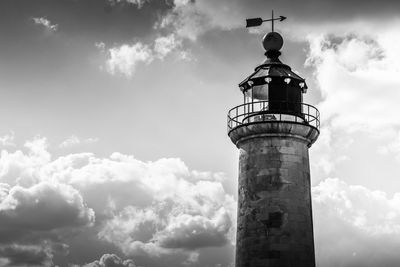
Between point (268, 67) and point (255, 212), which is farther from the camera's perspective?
point (268, 67)

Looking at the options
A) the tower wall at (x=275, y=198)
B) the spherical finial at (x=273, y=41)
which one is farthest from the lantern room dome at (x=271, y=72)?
the tower wall at (x=275, y=198)

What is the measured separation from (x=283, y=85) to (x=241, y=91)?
2154 millimetres

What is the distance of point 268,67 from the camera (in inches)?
1121

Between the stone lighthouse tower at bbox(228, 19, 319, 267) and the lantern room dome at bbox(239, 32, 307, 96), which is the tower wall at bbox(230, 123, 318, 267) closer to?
the stone lighthouse tower at bbox(228, 19, 319, 267)


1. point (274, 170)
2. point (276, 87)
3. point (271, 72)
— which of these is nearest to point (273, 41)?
point (271, 72)

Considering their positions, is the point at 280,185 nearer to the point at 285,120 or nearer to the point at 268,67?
the point at 285,120

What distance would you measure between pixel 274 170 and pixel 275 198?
118 cm

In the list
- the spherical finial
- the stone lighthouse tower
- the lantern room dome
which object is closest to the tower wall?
the stone lighthouse tower

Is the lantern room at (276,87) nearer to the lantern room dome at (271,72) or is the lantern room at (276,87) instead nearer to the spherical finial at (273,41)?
the lantern room dome at (271,72)

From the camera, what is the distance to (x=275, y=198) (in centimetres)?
2631

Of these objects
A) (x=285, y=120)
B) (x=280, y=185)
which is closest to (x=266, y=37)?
(x=285, y=120)

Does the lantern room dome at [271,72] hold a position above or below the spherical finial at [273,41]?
below

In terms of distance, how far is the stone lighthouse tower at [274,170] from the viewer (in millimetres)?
25922

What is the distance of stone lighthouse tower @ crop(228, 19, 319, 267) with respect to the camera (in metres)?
25.9
